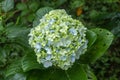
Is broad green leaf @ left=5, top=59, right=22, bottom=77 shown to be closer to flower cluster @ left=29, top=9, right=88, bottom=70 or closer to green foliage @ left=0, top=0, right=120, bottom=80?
green foliage @ left=0, top=0, right=120, bottom=80

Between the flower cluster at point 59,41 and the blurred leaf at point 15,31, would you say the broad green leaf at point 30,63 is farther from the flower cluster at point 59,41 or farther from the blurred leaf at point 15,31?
the blurred leaf at point 15,31

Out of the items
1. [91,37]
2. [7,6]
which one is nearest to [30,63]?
[91,37]

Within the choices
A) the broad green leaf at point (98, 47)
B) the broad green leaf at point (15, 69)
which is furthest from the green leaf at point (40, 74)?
the broad green leaf at point (98, 47)

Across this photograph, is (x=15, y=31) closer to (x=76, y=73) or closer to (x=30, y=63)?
(x=30, y=63)

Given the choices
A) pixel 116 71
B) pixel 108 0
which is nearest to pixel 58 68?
pixel 116 71

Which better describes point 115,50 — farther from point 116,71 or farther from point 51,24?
point 51,24

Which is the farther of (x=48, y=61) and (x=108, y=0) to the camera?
(x=108, y=0)

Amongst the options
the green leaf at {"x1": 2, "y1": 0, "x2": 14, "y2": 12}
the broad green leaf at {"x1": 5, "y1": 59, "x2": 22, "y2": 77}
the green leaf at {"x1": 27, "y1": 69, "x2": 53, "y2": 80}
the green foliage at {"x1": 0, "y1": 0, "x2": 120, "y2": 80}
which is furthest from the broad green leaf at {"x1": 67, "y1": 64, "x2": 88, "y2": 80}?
the green leaf at {"x1": 2, "y1": 0, "x2": 14, "y2": 12}
